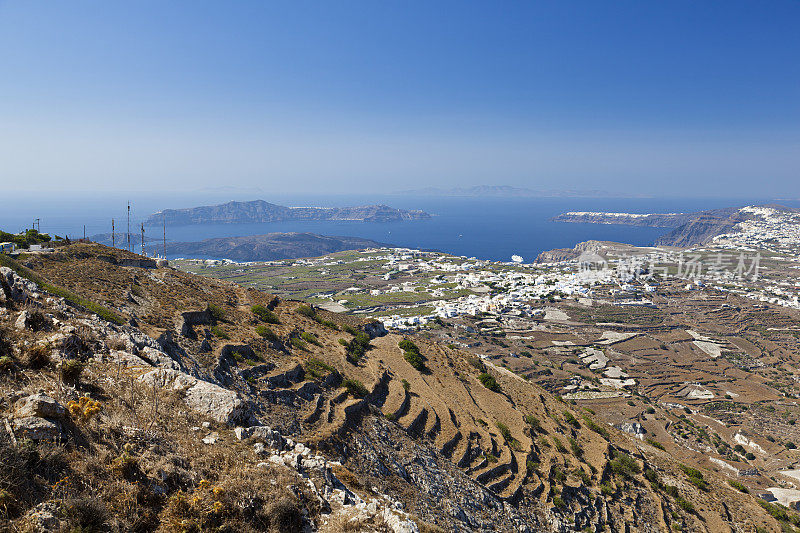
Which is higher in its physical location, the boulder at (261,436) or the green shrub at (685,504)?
the boulder at (261,436)

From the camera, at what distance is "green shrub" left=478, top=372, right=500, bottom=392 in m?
27.9

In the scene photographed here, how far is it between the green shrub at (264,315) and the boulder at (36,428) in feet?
58.9

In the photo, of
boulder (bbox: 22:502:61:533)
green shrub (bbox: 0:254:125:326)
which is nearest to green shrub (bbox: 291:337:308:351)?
green shrub (bbox: 0:254:125:326)

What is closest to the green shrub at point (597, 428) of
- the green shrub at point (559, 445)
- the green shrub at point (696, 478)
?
the green shrub at point (696, 478)

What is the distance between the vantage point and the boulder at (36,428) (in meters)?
5.01

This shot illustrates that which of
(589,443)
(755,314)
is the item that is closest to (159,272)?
(589,443)

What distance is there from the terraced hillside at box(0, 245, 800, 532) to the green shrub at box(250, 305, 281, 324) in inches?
4.0

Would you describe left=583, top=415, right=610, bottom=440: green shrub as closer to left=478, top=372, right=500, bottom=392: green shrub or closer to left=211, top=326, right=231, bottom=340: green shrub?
left=478, top=372, right=500, bottom=392: green shrub

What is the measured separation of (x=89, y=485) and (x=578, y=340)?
80.4m

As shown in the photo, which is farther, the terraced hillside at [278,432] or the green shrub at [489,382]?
the green shrub at [489,382]

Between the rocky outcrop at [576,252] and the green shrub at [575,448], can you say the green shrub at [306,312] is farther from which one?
the rocky outcrop at [576,252]

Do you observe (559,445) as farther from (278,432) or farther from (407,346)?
(278,432)

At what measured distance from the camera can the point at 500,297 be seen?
97.3m

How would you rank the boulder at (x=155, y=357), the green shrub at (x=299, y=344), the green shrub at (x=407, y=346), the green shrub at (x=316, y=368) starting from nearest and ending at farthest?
the boulder at (x=155, y=357) < the green shrub at (x=316, y=368) < the green shrub at (x=299, y=344) < the green shrub at (x=407, y=346)
